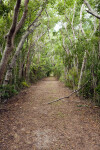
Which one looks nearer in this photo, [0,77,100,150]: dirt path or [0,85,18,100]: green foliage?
[0,77,100,150]: dirt path

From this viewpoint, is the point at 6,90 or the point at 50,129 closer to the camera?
the point at 50,129

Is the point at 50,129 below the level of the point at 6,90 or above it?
below

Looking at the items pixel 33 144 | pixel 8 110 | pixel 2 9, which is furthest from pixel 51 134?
pixel 2 9

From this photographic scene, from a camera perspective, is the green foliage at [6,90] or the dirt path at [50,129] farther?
the green foliage at [6,90]

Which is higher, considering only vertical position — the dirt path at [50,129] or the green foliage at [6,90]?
the green foliage at [6,90]

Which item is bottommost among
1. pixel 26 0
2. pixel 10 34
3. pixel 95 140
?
pixel 95 140

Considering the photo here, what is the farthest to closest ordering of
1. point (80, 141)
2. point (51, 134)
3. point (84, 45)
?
point (84, 45), point (51, 134), point (80, 141)

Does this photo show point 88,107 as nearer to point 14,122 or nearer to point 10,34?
point 14,122

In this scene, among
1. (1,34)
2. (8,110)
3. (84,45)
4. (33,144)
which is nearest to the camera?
(33,144)

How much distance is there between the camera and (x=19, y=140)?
11.0 feet

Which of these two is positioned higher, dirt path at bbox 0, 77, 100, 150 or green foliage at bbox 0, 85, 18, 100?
green foliage at bbox 0, 85, 18, 100

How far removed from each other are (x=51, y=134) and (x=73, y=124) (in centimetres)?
112

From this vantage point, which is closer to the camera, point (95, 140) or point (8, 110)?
point (95, 140)

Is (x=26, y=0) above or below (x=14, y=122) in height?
above
